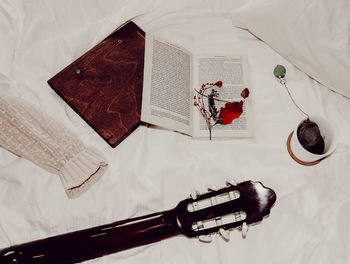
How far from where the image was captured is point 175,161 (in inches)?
30.4

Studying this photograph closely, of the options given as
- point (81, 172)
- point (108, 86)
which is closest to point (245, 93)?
point (108, 86)

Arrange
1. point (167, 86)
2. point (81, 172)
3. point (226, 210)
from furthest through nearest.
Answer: point (167, 86), point (81, 172), point (226, 210)

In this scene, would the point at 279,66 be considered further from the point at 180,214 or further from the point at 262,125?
the point at 180,214

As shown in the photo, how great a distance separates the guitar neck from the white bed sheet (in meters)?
0.08

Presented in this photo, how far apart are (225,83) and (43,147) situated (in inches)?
21.6

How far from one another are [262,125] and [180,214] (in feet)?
1.22

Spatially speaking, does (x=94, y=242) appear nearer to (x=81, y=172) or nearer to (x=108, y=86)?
(x=81, y=172)

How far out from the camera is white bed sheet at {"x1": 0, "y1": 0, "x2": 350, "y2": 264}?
2.31 ft

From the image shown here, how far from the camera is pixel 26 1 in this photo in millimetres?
840

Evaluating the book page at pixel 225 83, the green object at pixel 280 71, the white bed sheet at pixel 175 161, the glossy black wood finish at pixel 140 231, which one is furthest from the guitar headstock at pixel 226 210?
the green object at pixel 280 71

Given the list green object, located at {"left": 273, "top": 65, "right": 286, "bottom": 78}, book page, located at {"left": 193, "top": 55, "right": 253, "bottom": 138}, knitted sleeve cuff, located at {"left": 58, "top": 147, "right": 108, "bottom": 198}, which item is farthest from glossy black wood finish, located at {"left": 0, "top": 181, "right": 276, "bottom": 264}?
green object, located at {"left": 273, "top": 65, "right": 286, "bottom": 78}

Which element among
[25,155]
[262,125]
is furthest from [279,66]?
[25,155]

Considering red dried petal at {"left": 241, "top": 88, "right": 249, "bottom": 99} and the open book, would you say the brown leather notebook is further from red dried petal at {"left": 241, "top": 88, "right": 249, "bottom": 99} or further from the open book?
red dried petal at {"left": 241, "top": 88, "right": 249, "bottom": 99}

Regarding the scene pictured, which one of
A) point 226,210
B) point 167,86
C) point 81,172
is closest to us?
point 226,210
